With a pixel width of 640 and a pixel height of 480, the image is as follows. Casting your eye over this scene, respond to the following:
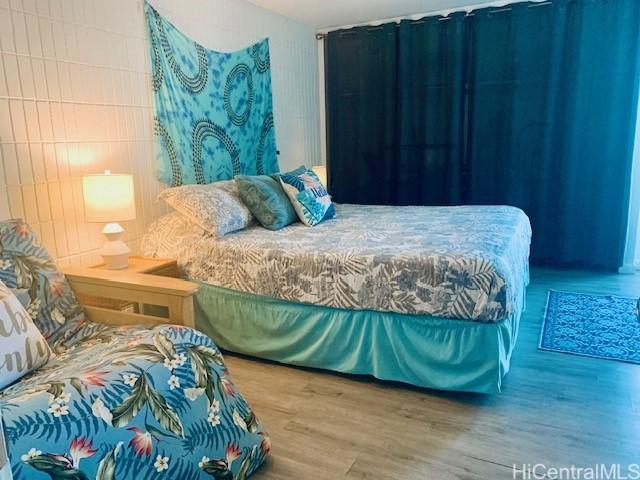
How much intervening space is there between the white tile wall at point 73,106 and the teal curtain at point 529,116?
74.6 inches

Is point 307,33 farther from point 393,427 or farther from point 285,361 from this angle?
point 393,427

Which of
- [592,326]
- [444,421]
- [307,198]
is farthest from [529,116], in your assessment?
[444,421]

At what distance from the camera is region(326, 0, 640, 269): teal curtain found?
3.78 meters

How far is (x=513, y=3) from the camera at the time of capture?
13.0ft

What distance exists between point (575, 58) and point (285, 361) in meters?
3.22

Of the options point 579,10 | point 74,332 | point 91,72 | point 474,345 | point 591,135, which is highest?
point 579,10

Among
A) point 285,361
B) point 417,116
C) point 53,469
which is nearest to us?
point 53,469

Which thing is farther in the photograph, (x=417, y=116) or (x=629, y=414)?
(x=417, y=116)

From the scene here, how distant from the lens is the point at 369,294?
7.50 feet

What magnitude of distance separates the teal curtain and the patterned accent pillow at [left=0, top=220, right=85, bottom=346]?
3229 millimetres

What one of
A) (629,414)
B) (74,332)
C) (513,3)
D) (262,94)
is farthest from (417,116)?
(74,332)

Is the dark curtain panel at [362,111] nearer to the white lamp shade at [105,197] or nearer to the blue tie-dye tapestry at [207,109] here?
the blue tie-dye tapestry at [207,109]

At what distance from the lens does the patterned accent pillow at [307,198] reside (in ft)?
10.2

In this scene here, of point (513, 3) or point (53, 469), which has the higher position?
point (513, 3)
